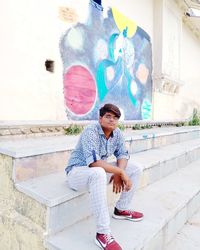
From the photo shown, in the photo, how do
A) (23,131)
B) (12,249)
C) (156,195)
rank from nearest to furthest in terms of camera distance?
1. (12,249)
2. (156,195)
3. (23,131)

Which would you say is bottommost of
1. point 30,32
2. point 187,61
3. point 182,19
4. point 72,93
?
point 72,93

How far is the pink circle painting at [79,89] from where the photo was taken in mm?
5586

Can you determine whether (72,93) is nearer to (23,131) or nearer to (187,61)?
(23,131)

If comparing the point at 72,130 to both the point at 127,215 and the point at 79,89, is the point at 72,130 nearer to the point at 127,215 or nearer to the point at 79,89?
the point at 79,89

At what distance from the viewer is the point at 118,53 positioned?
7137mm

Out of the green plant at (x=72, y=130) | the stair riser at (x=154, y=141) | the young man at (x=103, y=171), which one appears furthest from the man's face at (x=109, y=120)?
the green plant at (x=72, y=130)

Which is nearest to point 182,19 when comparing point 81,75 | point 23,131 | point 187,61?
point 187,61

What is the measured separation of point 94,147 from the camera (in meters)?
2.20

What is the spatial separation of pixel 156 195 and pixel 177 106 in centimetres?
868

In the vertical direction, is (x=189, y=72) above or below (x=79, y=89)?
above

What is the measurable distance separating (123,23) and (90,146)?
6042 millimetres

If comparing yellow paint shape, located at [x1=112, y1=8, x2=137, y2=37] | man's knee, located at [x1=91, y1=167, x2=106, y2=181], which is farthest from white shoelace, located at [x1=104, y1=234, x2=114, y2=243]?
yellow paint shape, located at [x1=112, y1=8, x2=137, y2=37]

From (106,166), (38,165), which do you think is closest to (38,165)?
(38,165)

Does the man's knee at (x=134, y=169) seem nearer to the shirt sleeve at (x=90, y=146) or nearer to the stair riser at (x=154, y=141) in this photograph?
the shirt sleeve at (x=90, y=146)
